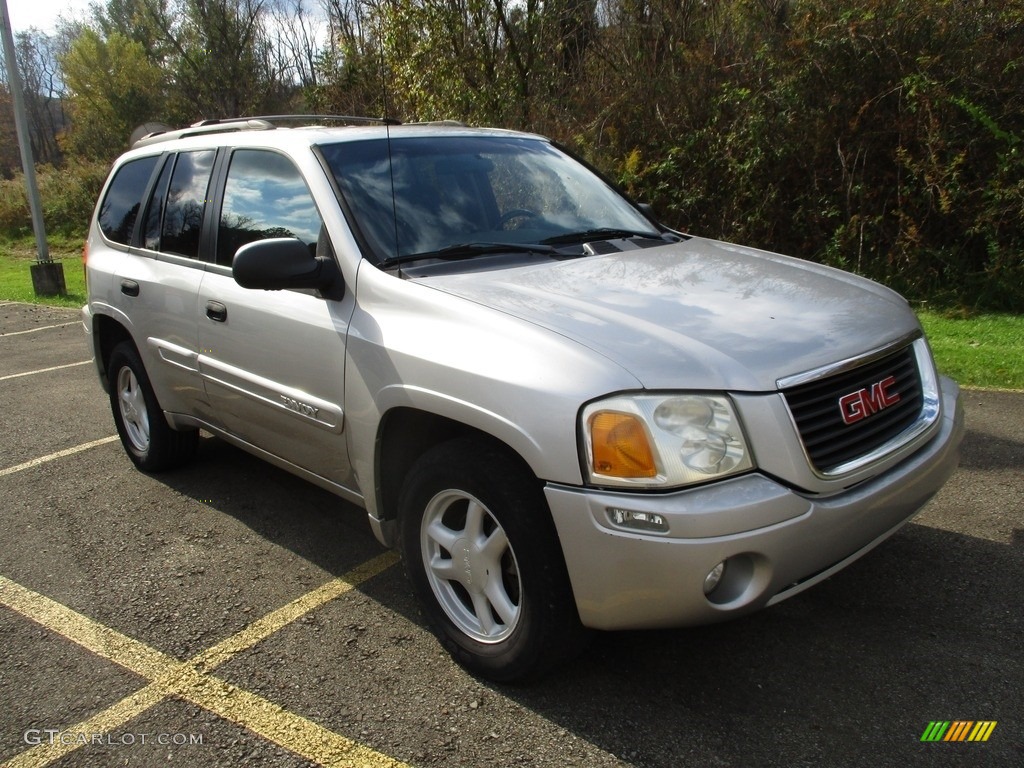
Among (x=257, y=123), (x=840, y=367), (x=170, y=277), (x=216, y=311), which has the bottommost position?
(x=840, y=367)

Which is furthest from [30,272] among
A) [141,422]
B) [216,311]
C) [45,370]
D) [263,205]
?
[263,205]

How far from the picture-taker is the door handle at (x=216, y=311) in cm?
397

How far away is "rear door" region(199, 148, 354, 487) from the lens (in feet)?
11.4

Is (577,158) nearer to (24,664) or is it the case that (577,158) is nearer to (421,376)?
(421,376)

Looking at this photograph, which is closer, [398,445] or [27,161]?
[398,445]

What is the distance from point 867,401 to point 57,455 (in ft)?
Result: 16.2

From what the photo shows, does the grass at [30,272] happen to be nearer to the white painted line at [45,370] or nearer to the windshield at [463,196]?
the white painted line at [45,370]

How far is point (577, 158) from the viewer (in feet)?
15.5

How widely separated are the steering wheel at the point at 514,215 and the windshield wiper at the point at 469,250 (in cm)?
19

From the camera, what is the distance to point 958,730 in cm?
267

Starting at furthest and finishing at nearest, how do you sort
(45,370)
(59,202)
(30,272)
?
(59,202) → (30,272) → (45,370)

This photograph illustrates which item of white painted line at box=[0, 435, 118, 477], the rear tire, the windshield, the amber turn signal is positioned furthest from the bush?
the amber turn signal

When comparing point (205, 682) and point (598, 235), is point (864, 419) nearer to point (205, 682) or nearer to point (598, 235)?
point (598, 235)

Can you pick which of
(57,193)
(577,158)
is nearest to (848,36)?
(577,158)
